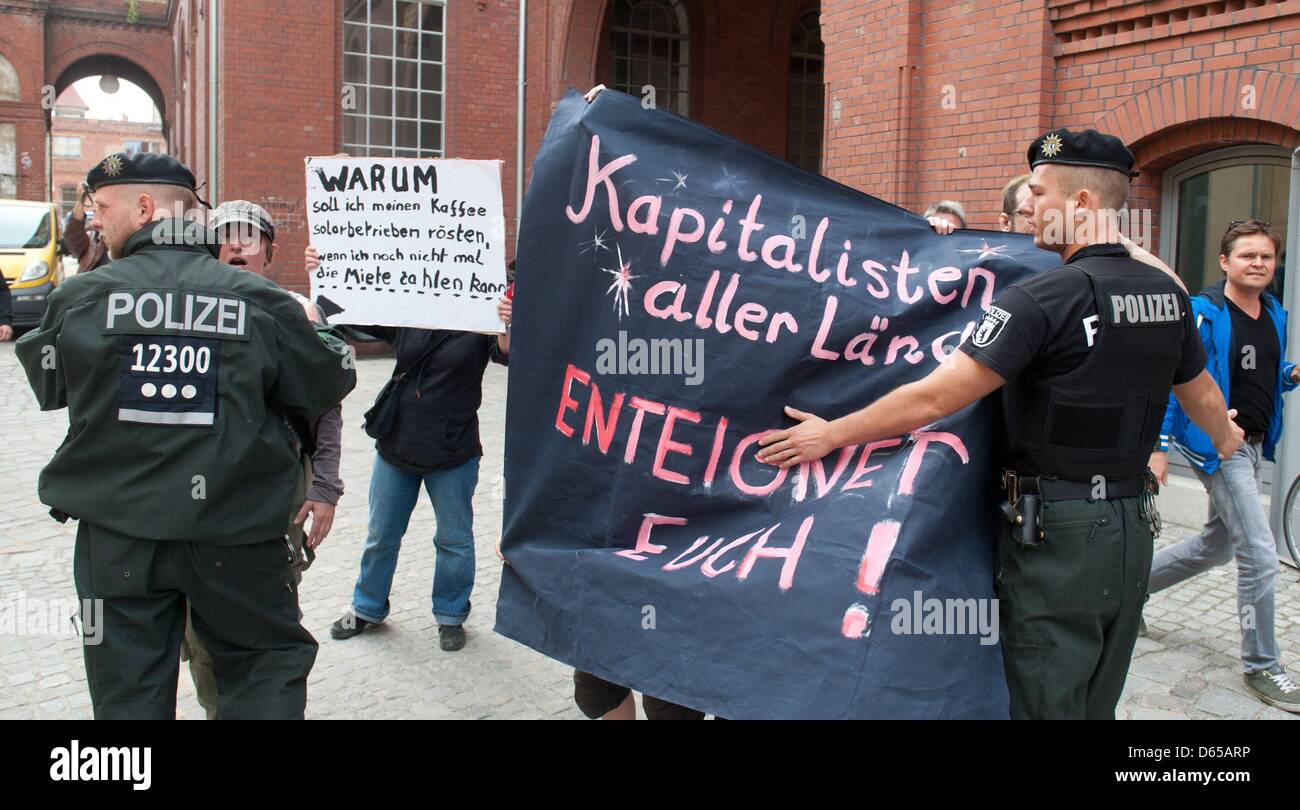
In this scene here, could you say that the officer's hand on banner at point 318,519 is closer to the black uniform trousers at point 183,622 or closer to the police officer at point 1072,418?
the black uniform trousers at point 183,622

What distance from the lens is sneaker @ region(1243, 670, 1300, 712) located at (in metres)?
4.62

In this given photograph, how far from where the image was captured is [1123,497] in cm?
301

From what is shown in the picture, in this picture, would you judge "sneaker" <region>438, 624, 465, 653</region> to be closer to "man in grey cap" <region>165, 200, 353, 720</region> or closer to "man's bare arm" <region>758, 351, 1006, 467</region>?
"man in grey cap" <region>165, 200, 353, 720</region>

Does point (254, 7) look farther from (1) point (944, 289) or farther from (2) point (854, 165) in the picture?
(1) point (944, 289)

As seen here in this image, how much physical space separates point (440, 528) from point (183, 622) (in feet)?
6.48

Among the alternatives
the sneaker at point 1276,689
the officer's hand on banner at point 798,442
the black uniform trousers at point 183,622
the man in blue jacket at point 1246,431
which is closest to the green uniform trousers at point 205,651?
the black uniform trousers at point 183,622

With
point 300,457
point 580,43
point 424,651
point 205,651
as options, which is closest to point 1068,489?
point 300,457

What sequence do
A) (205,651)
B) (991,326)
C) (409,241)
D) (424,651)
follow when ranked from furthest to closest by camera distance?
(424,651)
(409,241)
(205,651)
(991,326)

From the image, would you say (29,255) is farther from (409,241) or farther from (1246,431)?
(1246,431)

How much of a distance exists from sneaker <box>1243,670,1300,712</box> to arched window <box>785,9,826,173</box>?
14.4m

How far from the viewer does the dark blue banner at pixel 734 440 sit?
2904mm

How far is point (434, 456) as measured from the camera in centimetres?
509

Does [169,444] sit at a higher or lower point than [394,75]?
lower

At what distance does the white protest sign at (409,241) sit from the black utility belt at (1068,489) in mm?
2570
